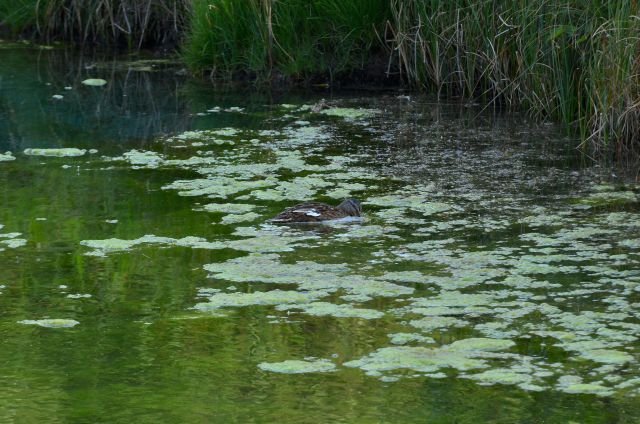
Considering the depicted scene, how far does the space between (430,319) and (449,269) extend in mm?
636

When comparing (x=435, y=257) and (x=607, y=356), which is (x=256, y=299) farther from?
(x=607, y=356)

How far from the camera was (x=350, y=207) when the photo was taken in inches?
228

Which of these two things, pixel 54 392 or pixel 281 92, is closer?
pixel 54 392

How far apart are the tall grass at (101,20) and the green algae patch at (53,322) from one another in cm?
714

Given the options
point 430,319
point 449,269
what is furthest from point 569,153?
point 430,319

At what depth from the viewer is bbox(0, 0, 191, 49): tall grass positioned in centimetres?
1174

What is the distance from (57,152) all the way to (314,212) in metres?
2.54

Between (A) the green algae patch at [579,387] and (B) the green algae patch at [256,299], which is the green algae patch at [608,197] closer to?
(B) the green algae patch at [256,299]

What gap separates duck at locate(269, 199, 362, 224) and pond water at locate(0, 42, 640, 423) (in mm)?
62

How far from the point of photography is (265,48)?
984 cm


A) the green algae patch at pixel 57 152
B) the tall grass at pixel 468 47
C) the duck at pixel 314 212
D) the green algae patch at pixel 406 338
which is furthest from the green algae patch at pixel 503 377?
the green algae patch at pixel 57 152

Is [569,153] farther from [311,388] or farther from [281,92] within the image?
[311,388]

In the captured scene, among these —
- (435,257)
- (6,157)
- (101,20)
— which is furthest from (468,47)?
(101,20)

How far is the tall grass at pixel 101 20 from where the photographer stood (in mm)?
11742
